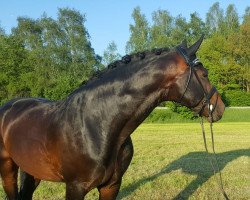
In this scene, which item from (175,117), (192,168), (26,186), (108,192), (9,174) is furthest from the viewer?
(175,117)

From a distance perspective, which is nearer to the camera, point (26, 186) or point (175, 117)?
point (26, 186)

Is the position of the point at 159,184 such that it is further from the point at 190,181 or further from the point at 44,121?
the point at 44,121

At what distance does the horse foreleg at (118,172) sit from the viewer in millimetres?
3889

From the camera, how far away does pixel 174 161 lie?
1075 centimetres

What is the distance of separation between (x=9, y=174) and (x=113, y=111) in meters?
2.04

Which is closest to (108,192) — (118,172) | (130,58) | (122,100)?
(118,172)

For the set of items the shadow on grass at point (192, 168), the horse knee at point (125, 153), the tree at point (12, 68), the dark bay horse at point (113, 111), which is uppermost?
the tree at point (12, 68)

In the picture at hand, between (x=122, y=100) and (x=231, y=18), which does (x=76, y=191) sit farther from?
(x=231, y=18)

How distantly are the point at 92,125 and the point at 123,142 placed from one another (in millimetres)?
346

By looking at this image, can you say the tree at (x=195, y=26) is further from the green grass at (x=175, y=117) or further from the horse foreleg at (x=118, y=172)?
the horse foreleg at (x=118, y=172)

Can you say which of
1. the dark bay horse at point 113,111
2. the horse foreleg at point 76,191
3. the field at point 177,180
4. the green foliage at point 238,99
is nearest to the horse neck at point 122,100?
the dark bay horse at point 113,111

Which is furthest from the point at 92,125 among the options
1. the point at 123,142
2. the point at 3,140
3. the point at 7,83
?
the point at 7,83

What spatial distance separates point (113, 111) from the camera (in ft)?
12.1

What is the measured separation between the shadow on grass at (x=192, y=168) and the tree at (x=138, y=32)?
180 ft
